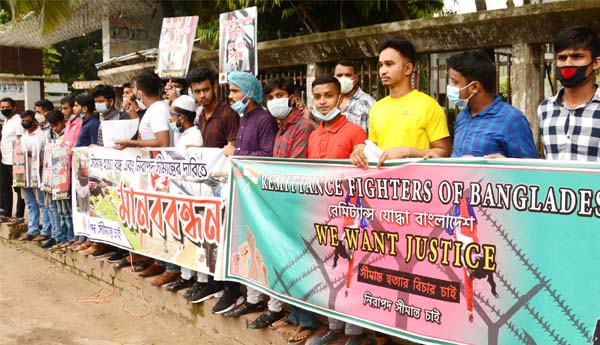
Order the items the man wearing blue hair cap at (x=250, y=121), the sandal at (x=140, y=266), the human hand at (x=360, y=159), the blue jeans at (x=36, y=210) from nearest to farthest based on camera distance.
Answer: the human hand at (x=360, y=159) → the man wearing blue hair cap at (x=250, y=121) → the sandal at (x=140, y=266) → the blue jeans at (x=36, y=210)

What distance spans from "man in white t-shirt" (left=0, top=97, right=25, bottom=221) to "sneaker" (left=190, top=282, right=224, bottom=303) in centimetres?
495

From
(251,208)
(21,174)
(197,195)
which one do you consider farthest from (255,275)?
(21,174)

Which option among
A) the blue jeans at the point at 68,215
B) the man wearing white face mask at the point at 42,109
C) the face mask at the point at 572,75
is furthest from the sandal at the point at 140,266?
the face mask at the point at 572,75

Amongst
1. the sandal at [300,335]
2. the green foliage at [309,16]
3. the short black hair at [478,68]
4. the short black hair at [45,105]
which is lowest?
the sandal at [300,335]

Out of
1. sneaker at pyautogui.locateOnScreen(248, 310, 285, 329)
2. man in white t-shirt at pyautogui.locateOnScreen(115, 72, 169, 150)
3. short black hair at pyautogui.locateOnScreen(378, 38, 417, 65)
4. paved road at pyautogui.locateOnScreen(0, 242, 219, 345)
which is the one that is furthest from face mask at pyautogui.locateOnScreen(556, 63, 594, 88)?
man in white t-shirt at pyautogui.locateOnScreen(115, 72, 169, 150)

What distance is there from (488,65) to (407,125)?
55 cm

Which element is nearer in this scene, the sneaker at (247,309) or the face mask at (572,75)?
the face mask at (572,75)

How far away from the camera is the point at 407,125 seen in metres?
3.20

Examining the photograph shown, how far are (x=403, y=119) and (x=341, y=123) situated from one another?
1.67 ft

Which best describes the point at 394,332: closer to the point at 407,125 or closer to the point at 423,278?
the point at 423,278

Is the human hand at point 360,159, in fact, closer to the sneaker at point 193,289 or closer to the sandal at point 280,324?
the sandal at point 280,324

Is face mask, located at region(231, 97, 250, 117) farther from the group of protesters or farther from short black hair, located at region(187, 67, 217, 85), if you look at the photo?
short black hair, located at region(187, 67, 217, 85)

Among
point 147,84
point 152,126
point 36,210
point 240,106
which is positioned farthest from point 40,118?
point 240,106

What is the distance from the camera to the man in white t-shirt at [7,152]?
8.34 metres
